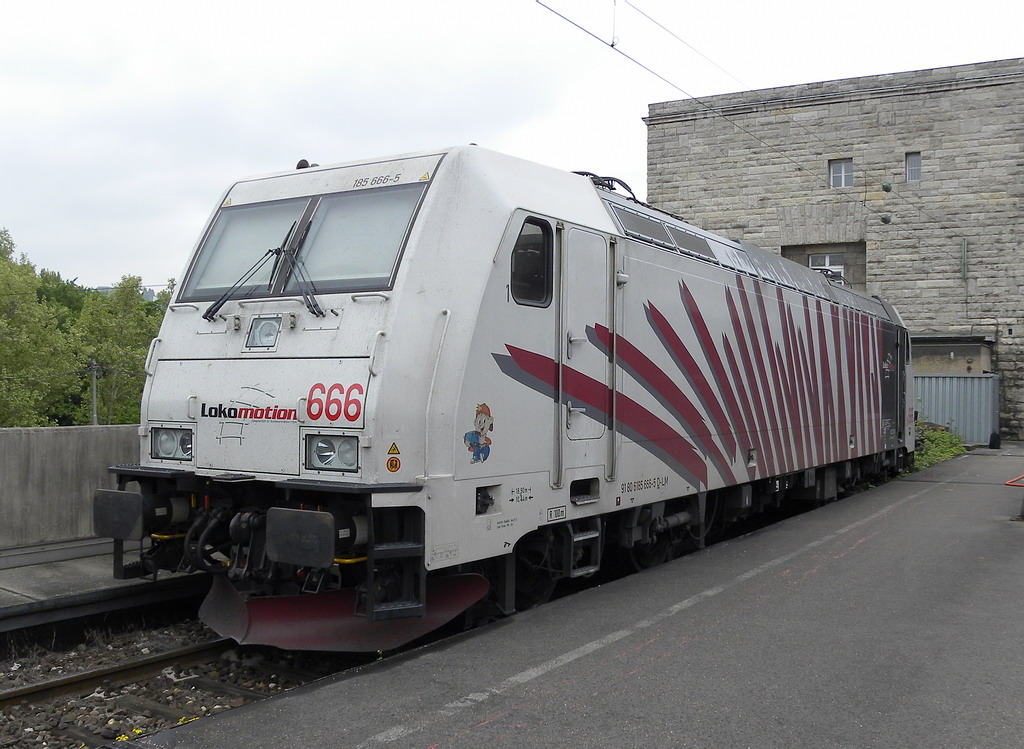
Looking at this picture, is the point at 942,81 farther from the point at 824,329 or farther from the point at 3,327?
the point at 3,327

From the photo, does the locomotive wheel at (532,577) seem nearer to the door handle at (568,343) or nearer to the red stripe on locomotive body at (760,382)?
the door handle at (568,343)

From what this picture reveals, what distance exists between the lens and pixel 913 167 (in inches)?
1140

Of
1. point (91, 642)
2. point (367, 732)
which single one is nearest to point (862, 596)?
point (367, 732)

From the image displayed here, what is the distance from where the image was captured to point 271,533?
5.35 m

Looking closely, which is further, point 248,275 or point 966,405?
point 966,405

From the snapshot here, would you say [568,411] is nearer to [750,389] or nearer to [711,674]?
[711,674]

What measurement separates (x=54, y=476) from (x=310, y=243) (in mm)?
3666

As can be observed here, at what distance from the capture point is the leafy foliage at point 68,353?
44344 millimetres

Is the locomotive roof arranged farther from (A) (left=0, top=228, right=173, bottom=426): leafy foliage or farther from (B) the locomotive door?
(A) (left=0, top=228, right=173, bottom=426): leafy foliage

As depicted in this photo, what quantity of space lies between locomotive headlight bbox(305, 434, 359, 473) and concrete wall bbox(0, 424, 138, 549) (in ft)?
9.98

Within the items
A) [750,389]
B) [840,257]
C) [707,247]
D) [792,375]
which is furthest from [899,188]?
[707,247]

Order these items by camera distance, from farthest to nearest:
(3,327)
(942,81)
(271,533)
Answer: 1. (3,327)
2. (942,81)
3. (271,533)

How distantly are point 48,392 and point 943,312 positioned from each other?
40290mm

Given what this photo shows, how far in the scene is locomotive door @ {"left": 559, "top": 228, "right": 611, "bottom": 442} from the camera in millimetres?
6734
